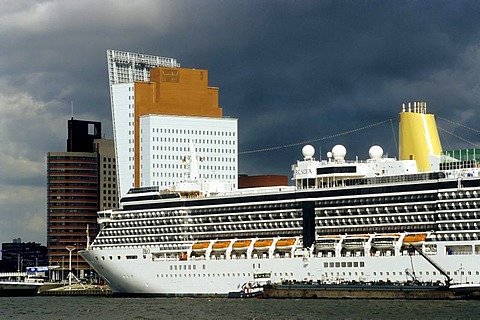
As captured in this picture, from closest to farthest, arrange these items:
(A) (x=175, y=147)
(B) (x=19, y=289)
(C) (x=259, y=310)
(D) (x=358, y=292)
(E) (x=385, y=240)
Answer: (C) (x=259, y=310) → (D) (x=358, y=292) → (E) (x=385, y=240) → (A) (x=175, y=147) → (B) (x=19, y=289)

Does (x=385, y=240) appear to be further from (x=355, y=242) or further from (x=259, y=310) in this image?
(x=259, y=310)

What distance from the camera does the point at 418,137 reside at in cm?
12462

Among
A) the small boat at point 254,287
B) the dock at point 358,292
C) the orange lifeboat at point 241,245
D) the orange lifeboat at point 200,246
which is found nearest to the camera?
the dock at point 358,292

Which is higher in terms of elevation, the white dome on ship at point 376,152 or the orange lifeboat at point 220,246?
the white dome on ship at point 376,152

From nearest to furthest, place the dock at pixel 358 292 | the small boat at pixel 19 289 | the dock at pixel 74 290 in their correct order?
the dock at pixel 358 292, the dock at pixel 74 290, the small boat at pixel 19 289

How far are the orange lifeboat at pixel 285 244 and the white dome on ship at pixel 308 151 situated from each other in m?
10.7

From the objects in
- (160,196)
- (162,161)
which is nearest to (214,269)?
(160,196)

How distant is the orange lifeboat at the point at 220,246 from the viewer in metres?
126

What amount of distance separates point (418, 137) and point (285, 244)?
18.9 meters

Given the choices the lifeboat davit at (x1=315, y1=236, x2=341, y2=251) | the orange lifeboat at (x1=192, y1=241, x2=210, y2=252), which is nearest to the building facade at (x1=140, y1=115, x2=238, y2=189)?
the orange lifeboat at (x1=192, y1=241, x2=210, y2=252)

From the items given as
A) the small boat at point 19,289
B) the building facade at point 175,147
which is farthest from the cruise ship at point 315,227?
the small boat at point 19,289

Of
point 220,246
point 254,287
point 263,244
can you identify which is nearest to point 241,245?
point 263,244

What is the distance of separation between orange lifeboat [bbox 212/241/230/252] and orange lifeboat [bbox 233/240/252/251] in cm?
109

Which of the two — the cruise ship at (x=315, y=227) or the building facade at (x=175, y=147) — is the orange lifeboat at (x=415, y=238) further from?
the building facade at (x=175, y=147)
